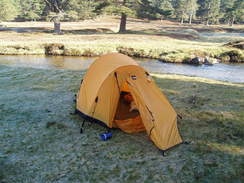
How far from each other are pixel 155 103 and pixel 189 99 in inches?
140

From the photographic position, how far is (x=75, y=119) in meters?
7.64

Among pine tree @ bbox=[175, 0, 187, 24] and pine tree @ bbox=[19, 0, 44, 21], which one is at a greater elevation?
pine tree @ bbox=[175, 0, 187, 24]

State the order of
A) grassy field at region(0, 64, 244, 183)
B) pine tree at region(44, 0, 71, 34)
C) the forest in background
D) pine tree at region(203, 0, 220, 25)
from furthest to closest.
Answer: pine tree at region(203, 0, 220, 25) < pine tree at region(44, 0, 71, 34) < the forest in background < grassy field at region(0, 64, 244, 183)

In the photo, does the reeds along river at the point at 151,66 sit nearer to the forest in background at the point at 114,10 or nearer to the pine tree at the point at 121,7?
the pine tree at the point at 121,7

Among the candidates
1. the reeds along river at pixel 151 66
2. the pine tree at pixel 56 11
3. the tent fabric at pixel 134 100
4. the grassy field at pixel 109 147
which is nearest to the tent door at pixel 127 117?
the tent fabric at pixel 134 100

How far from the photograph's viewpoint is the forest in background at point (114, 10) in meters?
33.8

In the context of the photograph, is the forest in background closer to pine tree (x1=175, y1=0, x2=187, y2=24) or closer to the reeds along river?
pine tree (x1=175, y1=0, x2=187, y2=24)

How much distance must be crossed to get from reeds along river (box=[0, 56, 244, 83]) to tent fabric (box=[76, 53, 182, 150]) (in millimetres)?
9944

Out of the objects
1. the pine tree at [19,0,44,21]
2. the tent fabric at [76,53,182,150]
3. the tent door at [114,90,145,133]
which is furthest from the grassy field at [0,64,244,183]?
the pine tree at [19,0,44,21]

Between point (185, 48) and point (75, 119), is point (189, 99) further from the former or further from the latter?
point (185, 48)

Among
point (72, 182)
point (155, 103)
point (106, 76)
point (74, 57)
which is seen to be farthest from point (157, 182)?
point (74, 57)

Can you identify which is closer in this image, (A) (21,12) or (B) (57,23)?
(B) (57,23)

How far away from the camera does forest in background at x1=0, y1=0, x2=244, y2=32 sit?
33812 millimetres

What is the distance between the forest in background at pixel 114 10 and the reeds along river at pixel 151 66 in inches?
569
